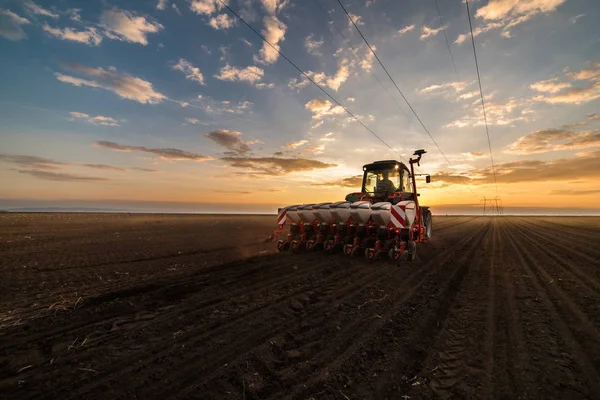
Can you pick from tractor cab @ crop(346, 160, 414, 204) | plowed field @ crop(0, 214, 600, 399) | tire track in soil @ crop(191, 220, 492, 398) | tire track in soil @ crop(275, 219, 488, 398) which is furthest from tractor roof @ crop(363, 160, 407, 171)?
tire track in soil @ crop(191, 220, 492, 398)

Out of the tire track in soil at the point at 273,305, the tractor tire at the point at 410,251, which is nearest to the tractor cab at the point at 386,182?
the tractor tire at the point at 410,251

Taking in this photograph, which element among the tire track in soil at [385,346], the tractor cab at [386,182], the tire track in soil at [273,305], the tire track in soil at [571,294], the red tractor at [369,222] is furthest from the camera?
the tractor cab at [386,182]

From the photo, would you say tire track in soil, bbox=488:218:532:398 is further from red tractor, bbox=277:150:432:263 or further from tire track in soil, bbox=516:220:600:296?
red tractor, bbox=277:150:432:263

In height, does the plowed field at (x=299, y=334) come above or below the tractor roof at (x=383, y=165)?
below

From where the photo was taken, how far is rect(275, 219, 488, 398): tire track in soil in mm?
2588

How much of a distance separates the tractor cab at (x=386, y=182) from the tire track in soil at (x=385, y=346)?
226 inches

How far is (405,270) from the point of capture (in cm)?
765

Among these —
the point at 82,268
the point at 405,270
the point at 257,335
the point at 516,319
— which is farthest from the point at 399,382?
the point at 82,268

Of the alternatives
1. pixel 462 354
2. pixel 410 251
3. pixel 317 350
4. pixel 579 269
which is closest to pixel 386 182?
pixel 410 251

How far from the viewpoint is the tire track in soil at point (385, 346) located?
2.59 m

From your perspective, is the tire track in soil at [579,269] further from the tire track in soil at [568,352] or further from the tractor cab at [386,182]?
the tractor cab at [386,182]

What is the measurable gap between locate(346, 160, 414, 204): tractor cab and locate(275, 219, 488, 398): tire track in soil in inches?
226

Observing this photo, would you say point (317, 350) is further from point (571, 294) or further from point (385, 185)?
point (385, 185)

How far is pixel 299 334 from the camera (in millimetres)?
3699
